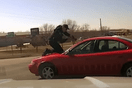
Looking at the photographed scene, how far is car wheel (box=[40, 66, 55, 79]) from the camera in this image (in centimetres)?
683

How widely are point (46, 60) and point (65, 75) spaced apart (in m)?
0.82

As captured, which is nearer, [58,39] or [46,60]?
[46,60]

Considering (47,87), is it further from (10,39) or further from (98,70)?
(10,39)

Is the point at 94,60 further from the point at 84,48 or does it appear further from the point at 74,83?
the point at 74,83

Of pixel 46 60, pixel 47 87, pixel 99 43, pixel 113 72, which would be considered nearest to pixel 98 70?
Answer: pixel 113 72

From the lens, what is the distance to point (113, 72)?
6180 mm

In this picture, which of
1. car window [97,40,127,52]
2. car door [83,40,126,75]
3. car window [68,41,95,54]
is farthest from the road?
car window [68,41,95,54]

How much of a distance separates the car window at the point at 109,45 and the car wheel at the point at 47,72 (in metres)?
1.77

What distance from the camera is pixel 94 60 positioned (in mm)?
6289

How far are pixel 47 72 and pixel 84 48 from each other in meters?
1.52

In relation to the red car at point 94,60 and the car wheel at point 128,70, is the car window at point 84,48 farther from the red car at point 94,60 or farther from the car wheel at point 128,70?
the car wheel at point 128,70

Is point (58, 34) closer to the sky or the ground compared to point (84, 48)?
closer to the sky

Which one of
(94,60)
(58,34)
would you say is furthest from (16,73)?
(94,60)

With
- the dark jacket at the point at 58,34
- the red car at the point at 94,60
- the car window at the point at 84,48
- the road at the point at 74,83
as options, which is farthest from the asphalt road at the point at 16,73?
the road at the point at 74,83
